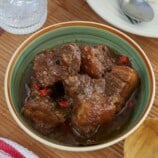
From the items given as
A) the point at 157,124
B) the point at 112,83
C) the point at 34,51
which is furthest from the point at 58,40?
the point at 157,124

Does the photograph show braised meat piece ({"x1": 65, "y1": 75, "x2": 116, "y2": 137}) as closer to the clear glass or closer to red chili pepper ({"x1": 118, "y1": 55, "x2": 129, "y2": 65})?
red chili pepper ({"x1": 118, "y1": 55, "x2": 129, "y2": 65})

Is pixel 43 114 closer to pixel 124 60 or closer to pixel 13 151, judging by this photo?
pixel 13 151

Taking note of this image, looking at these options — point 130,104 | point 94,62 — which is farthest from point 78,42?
point 130,104

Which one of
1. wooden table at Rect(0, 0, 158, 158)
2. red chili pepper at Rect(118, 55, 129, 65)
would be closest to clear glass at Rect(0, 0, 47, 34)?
wooden table at Rect(0, 0, 158, 158)

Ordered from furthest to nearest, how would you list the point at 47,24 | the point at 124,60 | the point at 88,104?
the point at 47,24 < the point at 124,60 < the point at 88,104

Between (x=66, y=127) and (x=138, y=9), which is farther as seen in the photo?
(x=138, y=9)

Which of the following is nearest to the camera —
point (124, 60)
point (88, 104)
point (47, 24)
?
point (88, 104)

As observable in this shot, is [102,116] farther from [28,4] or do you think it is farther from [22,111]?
[28,4]
